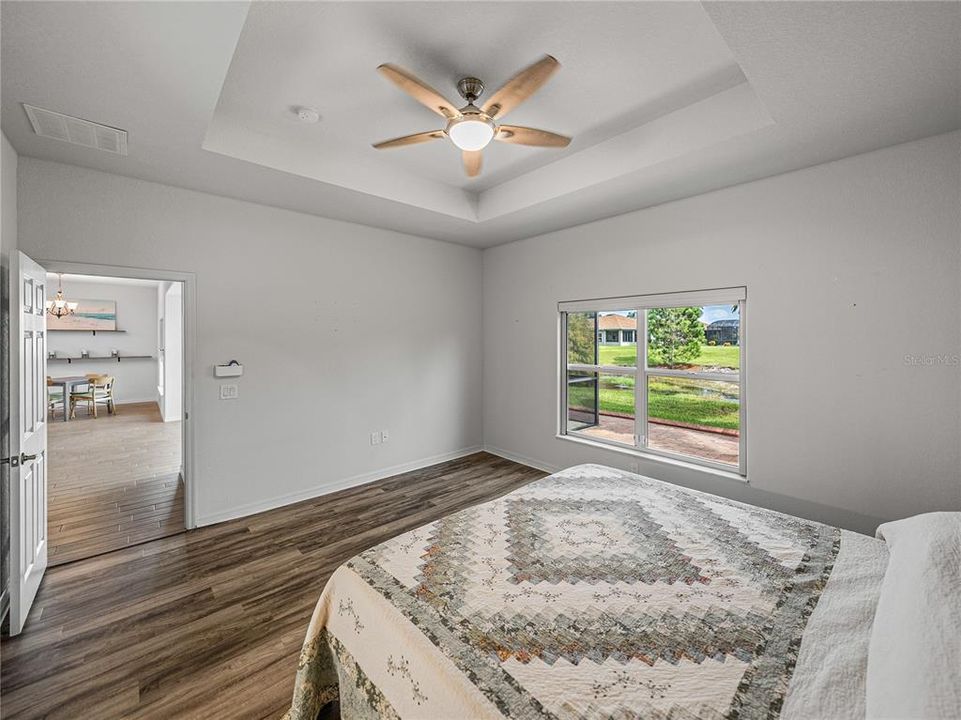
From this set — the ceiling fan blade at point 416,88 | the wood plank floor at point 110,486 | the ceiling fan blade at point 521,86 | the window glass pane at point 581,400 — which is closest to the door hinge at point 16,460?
the wood plank floor at point 110,486

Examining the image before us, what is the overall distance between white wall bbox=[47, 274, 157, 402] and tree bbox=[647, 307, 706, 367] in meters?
9.99

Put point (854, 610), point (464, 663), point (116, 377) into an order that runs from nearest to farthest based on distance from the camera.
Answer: point (464, 663) → point (854, 610) → point (116, 377)

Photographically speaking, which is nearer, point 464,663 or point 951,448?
point 464,663

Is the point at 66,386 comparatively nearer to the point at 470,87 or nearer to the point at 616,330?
the point at 470,87

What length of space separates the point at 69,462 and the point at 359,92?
532cm

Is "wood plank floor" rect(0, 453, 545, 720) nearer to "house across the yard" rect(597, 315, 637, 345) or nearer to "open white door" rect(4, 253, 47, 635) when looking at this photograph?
"open white door" rect(4, 253, 47, 635)

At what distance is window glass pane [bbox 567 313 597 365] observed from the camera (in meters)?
4.17

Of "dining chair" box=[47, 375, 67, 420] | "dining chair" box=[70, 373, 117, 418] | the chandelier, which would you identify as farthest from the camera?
the chandelier

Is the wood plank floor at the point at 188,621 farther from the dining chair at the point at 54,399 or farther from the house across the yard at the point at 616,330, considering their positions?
the dining chair at the point at 54,399

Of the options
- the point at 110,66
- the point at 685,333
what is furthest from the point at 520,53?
the point at 685,333

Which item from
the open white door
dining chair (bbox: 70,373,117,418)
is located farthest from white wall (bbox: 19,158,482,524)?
dining chair (bbox: 70,373,117,418)

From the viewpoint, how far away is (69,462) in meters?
4.68

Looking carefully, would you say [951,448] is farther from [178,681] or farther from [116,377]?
[116,377]

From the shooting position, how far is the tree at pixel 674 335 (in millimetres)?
3418
